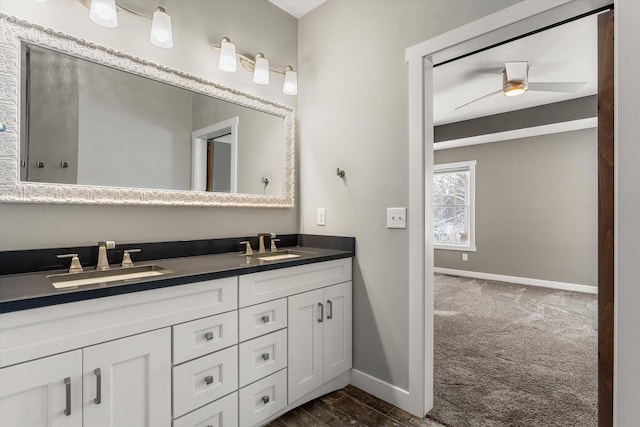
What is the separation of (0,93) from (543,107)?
5457 millimetres

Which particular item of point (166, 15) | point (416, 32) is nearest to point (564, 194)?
point (416, 32)

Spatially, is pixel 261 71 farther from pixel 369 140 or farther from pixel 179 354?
pixel 179 354

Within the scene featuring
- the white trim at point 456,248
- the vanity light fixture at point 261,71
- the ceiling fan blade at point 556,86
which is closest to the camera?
the vanity light fixture at point 261,71

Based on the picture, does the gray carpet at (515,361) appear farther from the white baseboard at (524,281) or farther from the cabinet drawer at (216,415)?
the cabinet drawer at (216,415)

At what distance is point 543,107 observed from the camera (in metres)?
4.50

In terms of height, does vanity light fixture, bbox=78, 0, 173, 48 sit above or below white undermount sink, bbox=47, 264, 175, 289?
above

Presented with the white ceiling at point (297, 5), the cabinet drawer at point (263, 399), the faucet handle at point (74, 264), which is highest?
the white ceiling at point (297, 5)

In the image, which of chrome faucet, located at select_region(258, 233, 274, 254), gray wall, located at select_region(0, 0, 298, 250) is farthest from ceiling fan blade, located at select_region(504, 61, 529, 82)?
chrome faucet, located at select_region(258, 233, 274, 254)

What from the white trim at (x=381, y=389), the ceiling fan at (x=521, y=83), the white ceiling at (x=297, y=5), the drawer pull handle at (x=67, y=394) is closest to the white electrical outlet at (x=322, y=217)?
the white trim at (x=381, y=389)

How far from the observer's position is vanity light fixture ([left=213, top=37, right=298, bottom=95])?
1.96 m

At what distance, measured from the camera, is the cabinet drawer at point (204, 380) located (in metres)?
Answer: 1.31

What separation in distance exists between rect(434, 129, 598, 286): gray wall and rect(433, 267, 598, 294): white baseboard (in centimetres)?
6

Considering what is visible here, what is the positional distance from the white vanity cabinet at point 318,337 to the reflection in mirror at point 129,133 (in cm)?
86

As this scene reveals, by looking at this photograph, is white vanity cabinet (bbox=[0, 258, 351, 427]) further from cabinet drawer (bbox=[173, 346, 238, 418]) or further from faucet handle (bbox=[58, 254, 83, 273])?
faucet handle (bbox=[58, 254, 83, 273])
